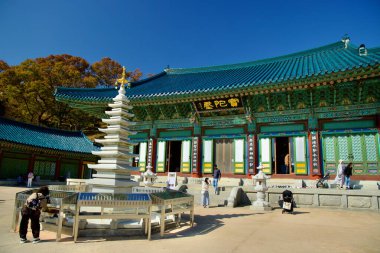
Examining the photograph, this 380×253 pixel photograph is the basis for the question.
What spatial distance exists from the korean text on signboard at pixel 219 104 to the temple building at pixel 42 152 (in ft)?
52.4

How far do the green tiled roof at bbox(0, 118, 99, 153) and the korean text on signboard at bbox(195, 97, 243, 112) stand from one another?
16.0 m

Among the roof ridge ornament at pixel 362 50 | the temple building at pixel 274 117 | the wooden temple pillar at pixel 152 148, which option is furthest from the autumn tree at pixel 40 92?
the roof ridge ornament at pixel 362 50

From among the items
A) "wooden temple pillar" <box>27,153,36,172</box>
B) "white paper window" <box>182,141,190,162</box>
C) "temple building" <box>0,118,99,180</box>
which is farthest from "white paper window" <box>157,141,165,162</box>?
"wooden temple pillar" <box>27,153,36,172</box>

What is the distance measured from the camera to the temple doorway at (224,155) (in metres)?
16.8

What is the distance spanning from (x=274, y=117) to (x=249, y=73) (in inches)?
197

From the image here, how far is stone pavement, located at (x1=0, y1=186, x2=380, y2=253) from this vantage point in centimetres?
504

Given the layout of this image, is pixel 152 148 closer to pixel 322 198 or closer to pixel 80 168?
pixel 322 198

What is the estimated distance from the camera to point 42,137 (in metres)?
25.2

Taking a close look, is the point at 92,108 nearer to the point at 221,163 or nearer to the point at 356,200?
the point at 221,163

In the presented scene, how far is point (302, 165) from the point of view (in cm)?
1476

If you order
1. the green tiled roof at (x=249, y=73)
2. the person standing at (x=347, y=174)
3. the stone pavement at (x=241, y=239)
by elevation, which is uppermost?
the green tiled roof at (x=249, y=73)

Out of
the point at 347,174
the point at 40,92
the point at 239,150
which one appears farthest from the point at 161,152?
the point at 40,92

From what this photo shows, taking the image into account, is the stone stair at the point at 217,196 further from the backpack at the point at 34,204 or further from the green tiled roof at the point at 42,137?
the green tiled roof at the point at 42,137

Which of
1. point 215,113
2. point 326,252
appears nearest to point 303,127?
point 215,113
